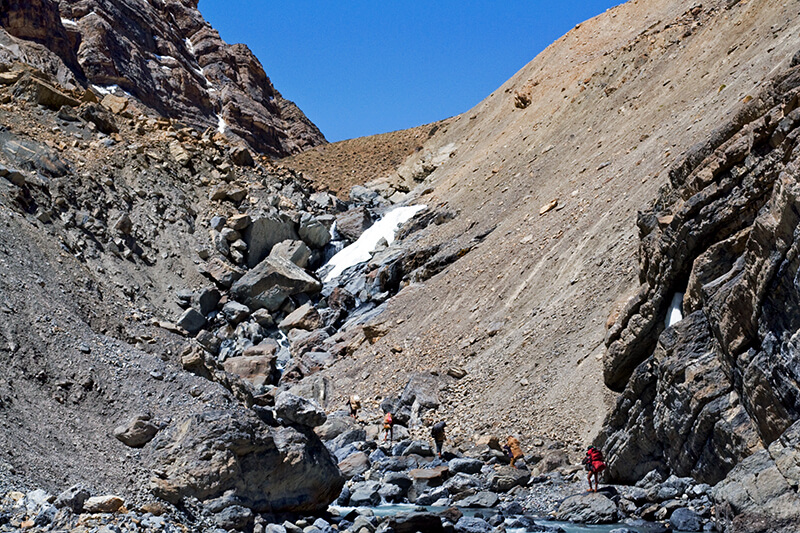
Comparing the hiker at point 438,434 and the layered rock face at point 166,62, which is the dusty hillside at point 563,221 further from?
the layered rock face at point 166,62

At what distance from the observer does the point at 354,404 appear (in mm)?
22688

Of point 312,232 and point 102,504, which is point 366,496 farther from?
point 312,232

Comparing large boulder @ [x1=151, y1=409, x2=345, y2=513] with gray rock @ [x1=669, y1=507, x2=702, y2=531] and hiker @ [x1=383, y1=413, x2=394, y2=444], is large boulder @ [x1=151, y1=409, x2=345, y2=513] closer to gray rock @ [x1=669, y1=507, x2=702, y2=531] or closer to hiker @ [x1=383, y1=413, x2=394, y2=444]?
gray rock @ [x1=669, y1=507, x2=702, y2=531]

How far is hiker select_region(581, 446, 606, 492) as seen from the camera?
14859 mm

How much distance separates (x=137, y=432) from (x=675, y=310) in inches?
384

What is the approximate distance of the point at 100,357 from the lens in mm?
13930

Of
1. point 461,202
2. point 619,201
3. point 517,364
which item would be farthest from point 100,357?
point 461,202

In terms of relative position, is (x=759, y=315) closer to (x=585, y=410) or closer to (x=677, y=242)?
(x=677, y=242)

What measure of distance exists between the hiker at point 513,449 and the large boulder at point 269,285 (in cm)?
1511

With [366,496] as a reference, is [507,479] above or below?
below

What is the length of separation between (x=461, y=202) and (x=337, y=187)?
596 inches

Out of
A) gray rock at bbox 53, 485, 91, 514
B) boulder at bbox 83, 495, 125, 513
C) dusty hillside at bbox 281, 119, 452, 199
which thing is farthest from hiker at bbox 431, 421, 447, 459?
dusty hillside at bbox 281, 119, 452, 199

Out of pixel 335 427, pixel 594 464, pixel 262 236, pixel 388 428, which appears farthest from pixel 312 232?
pixel 594 464

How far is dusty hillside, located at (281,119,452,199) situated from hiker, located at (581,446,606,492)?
32899 mm
